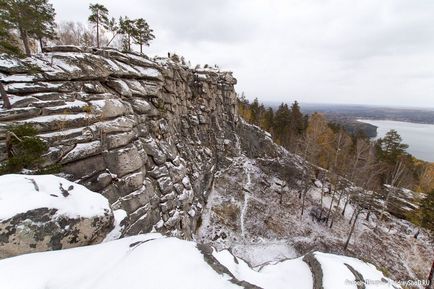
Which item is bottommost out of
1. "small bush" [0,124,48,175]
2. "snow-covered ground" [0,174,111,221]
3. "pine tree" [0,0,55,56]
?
"snow-covered ground" [0,174,111,221]

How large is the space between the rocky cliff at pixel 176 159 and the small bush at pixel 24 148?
37 cm

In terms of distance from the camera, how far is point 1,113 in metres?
8.70

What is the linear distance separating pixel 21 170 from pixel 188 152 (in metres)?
16.1

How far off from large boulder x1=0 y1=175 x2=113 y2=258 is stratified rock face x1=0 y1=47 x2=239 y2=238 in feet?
11.9

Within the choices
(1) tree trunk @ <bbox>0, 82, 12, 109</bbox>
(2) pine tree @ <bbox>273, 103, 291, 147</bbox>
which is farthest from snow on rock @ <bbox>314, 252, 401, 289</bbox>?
(2) pine tree @ <bbox>273, 103, 291, 147</bbox>

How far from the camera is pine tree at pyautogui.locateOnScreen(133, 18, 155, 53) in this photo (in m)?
23.9

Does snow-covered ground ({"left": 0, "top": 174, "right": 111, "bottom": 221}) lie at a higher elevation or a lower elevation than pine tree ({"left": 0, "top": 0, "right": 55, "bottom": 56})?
lower

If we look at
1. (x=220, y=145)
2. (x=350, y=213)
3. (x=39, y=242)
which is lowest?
(x=350, y=213)

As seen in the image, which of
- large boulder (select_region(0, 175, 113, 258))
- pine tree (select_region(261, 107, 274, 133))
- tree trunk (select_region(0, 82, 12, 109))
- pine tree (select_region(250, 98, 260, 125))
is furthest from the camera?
pine tree (select_region(250, 98, 260, 125))

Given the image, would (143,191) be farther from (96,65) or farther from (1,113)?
(96,65)

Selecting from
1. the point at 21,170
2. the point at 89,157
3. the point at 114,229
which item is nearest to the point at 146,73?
the point at 89,157

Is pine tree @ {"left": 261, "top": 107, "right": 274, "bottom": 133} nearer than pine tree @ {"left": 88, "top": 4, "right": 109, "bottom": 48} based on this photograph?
No

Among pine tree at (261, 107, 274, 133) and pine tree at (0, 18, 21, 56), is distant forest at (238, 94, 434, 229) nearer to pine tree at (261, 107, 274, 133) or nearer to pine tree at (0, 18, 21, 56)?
pine tree at (261, 107, 274, 133)

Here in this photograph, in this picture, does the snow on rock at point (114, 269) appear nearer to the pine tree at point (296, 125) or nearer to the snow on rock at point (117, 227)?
the snow on rock at point (117, 227)
